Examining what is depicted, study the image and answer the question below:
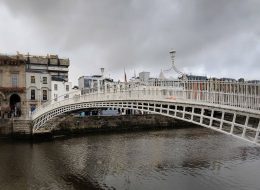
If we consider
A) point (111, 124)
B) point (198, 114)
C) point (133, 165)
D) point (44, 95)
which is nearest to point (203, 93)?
point (198, 114)

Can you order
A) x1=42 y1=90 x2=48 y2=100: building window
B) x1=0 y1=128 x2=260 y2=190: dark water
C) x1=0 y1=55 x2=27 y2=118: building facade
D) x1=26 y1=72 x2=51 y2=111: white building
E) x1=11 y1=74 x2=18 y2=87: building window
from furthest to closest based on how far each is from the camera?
x1=42 y1=90 x2=48 y2=100: building window → x1=26 y1=72 x2=51 y2=111: white building → x1=11 y1=74 x2=18 y2=87: building window → x1=0 y1=55 x2=27 y2=118: building facade → x1=0 y1=128 x2=260 y2=190: dark water

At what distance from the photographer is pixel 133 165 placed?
78.7ft

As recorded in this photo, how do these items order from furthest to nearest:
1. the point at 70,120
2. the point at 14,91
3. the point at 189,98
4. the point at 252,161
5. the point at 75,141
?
the point at 14,91 < the point at 70,120 < the point at 75,141 < the point at 252,161 < the point at 189,98

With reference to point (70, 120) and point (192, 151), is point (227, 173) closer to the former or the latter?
point (192, 151)

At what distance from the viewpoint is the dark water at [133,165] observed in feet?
64.7

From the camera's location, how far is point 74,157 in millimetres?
28438

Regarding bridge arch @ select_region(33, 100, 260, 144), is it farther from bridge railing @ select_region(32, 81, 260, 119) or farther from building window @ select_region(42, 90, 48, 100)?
building window @ select_region(42, 90, 48, 100)

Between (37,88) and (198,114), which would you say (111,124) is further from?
(198,114)

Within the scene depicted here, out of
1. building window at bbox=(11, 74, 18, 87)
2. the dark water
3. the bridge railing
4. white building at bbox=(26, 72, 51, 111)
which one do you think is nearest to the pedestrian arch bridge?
the bridge railing

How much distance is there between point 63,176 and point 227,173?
34.0 ft

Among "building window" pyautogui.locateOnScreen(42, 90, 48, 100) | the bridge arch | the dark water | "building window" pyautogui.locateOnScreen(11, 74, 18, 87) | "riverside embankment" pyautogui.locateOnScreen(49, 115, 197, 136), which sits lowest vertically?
the dark water

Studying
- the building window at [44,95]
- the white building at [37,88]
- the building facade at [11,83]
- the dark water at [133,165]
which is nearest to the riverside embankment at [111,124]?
the building facade at [11,83]

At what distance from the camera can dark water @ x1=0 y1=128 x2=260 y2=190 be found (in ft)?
64.7

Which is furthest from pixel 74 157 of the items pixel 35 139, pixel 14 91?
pixel 14 91
